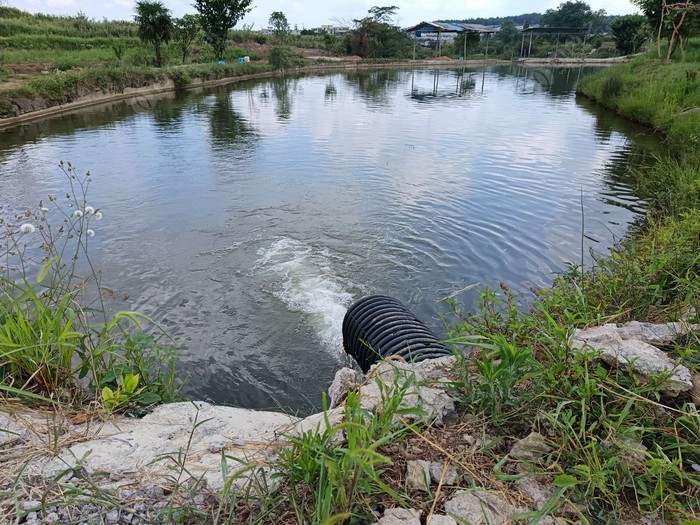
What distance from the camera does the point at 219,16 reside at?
3278 centimetres

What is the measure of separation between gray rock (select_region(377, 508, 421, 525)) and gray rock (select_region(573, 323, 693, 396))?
3.12ft

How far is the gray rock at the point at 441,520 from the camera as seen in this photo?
129 centimetres

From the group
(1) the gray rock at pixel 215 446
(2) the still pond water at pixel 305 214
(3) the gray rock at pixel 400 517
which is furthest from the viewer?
(2) the still pond water at pixel 305 214

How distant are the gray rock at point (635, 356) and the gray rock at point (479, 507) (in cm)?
73

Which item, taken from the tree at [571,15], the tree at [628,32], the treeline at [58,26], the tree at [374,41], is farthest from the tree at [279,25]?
the tree at [571,15]

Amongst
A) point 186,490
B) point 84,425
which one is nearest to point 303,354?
point 84,425

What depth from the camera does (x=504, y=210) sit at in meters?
6.99

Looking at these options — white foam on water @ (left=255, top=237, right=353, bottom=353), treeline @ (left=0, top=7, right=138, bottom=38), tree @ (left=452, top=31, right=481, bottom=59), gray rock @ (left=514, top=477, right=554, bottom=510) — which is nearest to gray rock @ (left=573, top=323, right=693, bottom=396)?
gray rock @ (left=514, top=477, right=554, bottom=510)

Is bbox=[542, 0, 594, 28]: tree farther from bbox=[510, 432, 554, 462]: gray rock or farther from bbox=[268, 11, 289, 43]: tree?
bbox=[510, 432, 554, 462]: gray rock

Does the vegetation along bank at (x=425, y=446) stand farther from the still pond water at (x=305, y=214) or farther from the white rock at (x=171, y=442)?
the still pond water at (x=305, y=214)

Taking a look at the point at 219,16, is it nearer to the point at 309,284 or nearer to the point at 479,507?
the point at 309,284

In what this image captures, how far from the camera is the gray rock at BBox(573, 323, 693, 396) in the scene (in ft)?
5.21

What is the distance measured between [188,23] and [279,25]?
2320 centimetres

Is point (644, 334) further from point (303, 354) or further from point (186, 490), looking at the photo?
point (303, 354)
